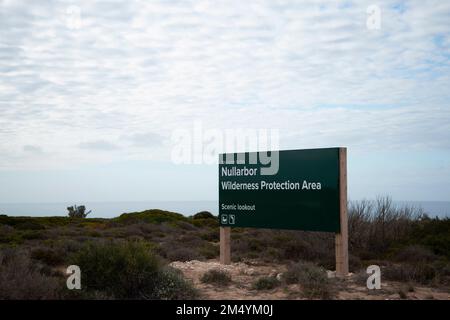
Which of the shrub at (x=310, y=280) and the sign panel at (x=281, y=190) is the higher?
the sign panel at (x=281, y=190)

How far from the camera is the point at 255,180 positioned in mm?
12859

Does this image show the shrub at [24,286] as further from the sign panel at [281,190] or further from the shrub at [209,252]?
the shrub at [209,252]

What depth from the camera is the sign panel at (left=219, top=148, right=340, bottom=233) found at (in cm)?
1123

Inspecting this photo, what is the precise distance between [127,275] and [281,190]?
4.94 meters

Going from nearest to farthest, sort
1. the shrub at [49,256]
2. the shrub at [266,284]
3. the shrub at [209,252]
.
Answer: the shrub at [266,284]
the shrub at [49,256]
the shrub at [209,252]

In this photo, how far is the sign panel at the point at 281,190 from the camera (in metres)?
11.2

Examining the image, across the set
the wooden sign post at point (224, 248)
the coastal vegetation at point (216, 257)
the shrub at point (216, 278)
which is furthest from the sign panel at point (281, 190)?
the shrub at point (216, 278)

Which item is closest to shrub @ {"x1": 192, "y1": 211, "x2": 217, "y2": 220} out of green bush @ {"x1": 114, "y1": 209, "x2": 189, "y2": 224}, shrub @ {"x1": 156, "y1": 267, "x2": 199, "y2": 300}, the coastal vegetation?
green bush @ {"x1": 114, "y1": 209, "x2": 189, "y2": 224}

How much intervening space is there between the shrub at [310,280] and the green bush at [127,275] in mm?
2122

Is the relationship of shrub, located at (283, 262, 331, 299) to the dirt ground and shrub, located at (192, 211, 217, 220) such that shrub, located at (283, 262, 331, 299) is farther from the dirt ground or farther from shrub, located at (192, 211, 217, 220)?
shrub, located at (192, 211, 217, 220)

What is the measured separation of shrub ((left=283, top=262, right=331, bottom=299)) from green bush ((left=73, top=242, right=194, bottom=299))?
2122 millimetres

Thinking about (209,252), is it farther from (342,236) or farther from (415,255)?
(415,255)
